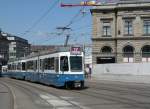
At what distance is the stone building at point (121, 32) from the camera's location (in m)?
83.1

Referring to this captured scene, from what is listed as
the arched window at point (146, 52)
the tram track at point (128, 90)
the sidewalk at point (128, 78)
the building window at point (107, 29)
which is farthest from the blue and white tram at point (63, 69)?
the building window at point (107, 29)

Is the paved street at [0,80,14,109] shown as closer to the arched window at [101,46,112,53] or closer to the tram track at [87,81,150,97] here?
the tram track at [87,81,150,97]

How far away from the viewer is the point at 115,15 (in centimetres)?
8600

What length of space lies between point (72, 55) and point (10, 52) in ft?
363

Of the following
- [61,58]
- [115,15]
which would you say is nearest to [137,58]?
[115,15]

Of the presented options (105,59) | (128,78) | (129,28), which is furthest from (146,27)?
(128,78)

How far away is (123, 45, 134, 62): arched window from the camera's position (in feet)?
272

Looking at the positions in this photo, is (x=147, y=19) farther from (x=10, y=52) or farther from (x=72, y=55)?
(x=10, y=52)

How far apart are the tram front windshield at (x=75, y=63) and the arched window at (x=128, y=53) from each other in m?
49.5

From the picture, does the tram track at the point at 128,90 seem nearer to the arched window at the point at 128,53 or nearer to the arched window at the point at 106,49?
the arched window at the point at 128,53

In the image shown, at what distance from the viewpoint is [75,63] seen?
33.8m

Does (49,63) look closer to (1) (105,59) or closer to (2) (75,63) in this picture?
(2) (75,63)

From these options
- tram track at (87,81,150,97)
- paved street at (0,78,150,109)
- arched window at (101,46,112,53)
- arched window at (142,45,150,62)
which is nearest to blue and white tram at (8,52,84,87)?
tram track at (87,81,150,97)

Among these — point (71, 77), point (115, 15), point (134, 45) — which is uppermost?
point (115, 15)
